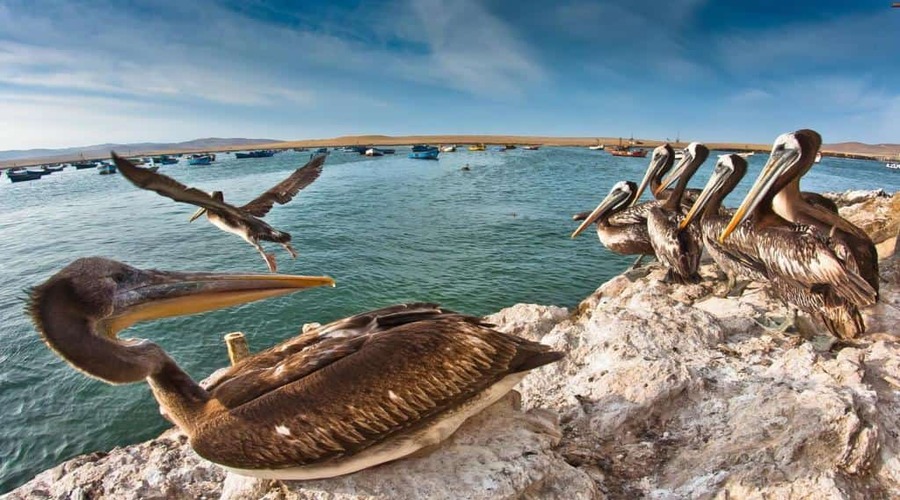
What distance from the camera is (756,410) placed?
3.12m

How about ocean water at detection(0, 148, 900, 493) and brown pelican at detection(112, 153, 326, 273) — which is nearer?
brown pelican at detection(112, 153, 326, 273)

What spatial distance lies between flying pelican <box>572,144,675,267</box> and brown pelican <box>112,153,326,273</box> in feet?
19.4

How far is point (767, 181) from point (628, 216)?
3.68m

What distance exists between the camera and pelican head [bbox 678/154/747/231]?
6414 mm

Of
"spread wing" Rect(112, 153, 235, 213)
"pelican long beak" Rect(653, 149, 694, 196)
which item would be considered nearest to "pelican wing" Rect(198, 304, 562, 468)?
"spread wing" Rect(112, 153, 235, 213)

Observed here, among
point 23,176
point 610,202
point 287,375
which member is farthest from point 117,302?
point 23,176

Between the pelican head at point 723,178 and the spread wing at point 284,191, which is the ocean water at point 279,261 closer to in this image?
the spread wing at point 284,191

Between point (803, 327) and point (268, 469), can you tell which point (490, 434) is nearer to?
point (268, 469)

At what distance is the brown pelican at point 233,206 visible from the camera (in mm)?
3449

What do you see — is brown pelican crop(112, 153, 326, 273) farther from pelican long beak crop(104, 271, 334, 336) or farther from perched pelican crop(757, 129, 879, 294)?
perched pelican crop(757, 129, 879, 294)

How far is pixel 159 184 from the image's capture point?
367 cm

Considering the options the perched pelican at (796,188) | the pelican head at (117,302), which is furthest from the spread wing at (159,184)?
the perched pelican at (796,188)

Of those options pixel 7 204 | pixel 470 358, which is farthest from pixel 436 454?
pixel 7 204

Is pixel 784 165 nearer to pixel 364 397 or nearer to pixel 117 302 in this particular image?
pixel 364 397
